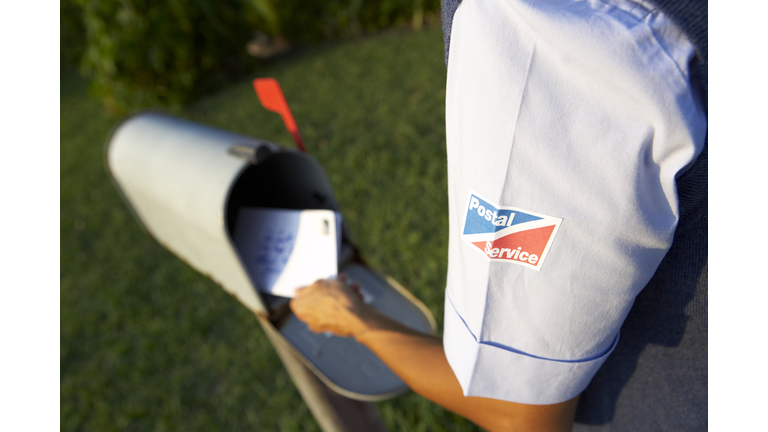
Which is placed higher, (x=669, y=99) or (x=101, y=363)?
(x=669, y=99)

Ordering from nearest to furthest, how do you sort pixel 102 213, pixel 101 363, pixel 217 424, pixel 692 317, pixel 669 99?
pixel 669 99 → pixel 692 317 → pixel 217 424 → pixel 101 363 → pixel 102 213

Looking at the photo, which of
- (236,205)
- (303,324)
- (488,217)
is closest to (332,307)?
(303,324)

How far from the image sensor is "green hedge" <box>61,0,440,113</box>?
5.43 meters

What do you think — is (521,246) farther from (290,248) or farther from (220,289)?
(220,289)

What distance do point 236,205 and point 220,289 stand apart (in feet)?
5.38

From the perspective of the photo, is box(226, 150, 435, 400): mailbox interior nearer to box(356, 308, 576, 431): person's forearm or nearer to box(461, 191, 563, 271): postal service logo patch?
box(356, 308, 576, 431): person's forearm

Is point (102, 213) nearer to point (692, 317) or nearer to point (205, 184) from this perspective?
point (205, 184)

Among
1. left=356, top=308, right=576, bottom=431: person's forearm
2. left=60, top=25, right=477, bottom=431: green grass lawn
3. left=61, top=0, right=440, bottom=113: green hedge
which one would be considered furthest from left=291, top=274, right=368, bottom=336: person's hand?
left=61, top=0, right=440, bottom=113: green hedge

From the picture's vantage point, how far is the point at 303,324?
119 centimetres

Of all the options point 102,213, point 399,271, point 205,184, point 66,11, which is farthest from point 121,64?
point 205,184

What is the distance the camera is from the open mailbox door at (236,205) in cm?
106

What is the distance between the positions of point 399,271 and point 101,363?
184cm

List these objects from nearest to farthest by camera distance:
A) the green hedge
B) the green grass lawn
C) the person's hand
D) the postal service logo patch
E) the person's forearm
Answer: the postal service logo patch
the person's forearm
the person's hand
the green grass lawn
the green hedge
